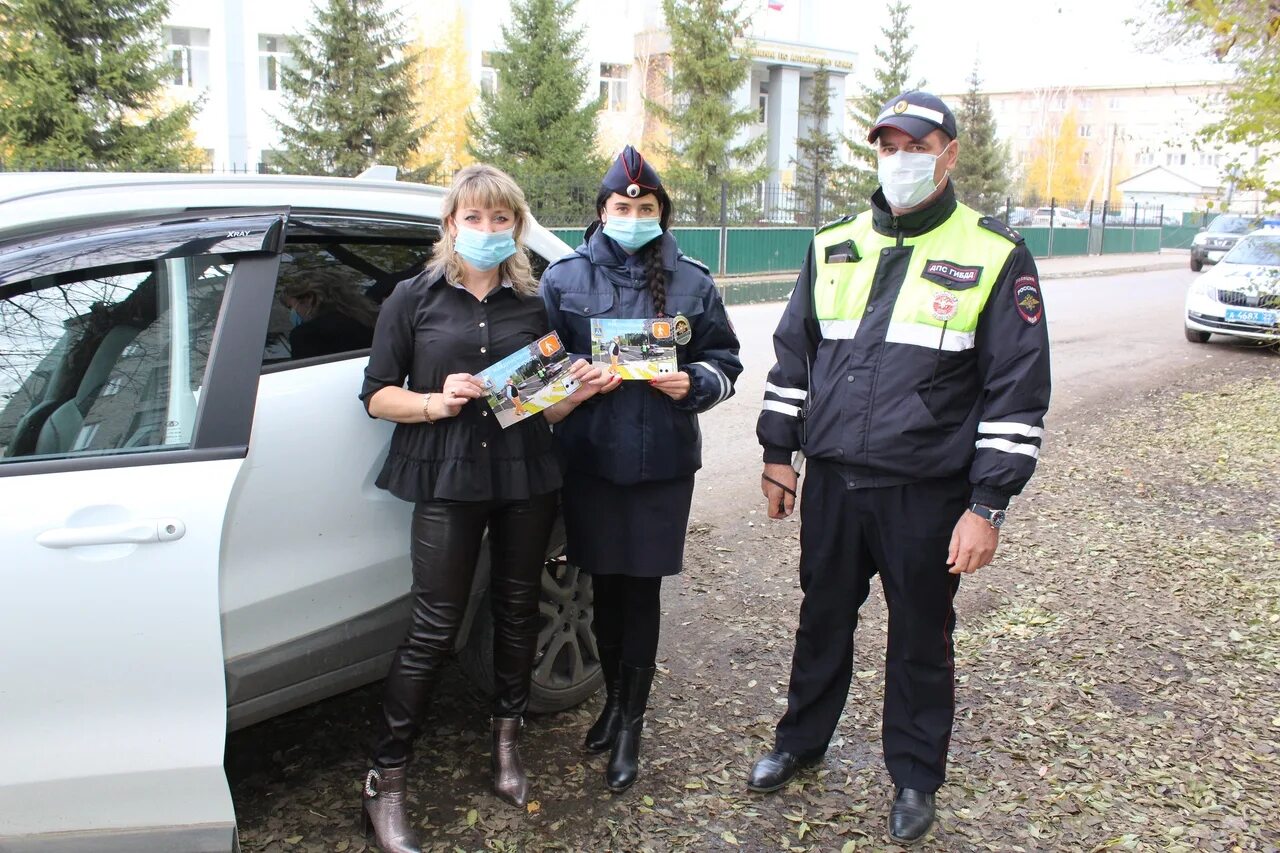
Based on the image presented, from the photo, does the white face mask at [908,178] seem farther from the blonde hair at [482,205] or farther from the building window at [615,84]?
the building window at [615,84]

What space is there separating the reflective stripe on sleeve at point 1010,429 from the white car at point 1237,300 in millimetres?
11361

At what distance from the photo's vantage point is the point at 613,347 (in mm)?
3039

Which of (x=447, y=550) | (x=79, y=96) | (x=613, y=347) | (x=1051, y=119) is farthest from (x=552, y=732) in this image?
(x=1051, y=119)

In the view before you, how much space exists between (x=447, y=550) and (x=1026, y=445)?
5.28 feet

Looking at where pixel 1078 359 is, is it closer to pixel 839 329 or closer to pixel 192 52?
pixel 839 329

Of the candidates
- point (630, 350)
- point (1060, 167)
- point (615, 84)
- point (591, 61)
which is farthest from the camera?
point (1060, 167)

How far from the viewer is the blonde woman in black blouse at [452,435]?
9.25 feet

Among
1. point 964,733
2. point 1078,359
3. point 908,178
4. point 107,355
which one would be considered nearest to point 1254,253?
point 1078,359

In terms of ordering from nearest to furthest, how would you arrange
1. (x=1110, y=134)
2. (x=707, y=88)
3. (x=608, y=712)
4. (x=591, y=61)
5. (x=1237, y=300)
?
(x=608, y=712) → (x=1237, y=300) → (x=707, y=88) → (x=591, y=61) → (x=1110, y=134)

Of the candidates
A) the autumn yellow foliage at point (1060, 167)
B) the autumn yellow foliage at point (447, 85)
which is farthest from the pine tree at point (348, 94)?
the autumn yellow foliage at point (1060, 167)

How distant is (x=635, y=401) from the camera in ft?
10.4

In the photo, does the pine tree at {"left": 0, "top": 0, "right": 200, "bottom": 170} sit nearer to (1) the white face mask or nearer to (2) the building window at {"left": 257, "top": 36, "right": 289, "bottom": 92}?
(2) the building window at {"left": 257, "top": 36, "right": 289, "bottom": 92}

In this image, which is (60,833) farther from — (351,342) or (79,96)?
(79,96)

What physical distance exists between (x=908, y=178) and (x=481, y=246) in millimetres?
1222
